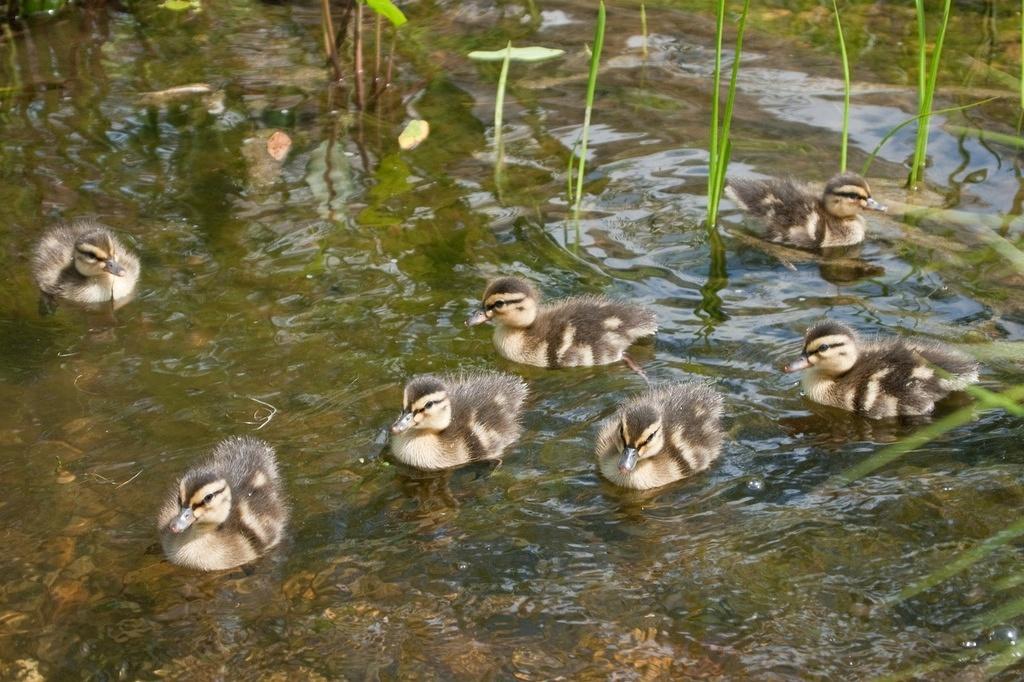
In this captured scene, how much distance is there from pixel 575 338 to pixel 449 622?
1.79 meters

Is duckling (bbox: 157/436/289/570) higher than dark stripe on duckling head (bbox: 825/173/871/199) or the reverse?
the reverse

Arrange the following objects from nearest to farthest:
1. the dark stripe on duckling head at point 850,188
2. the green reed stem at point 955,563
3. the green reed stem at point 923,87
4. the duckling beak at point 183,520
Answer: the green reed stem at point 955,563 < the duckling beak at point 183,520 < the green reed stem at point 923,87 < the dark stripe on duckling head at point 850,188

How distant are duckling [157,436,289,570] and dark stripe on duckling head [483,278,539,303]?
139cm

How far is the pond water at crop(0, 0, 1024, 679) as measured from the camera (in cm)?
378

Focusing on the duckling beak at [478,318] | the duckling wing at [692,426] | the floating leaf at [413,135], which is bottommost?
the floating leaf at [413,135]

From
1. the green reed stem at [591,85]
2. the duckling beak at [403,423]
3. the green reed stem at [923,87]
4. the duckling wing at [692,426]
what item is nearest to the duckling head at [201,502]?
the duckling beak at [403,423]

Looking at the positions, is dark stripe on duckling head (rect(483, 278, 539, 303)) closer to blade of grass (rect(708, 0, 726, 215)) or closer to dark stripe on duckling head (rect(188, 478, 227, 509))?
blade of grass (rect(708, 0, 726, 215))

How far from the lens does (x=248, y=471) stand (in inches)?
169

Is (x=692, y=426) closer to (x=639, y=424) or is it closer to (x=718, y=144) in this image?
(x=639, y=424)

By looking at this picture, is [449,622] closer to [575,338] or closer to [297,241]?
[575,338]

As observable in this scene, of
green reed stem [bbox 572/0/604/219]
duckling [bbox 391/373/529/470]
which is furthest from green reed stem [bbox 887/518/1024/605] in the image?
green reed stem [bbox 572/0/604/219]

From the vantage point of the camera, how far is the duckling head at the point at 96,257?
19.1 ft

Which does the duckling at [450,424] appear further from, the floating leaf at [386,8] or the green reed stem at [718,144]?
the floating leaf at [386,8]

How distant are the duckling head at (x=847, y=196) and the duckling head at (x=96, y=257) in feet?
10.7
